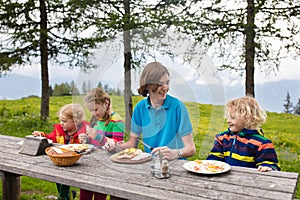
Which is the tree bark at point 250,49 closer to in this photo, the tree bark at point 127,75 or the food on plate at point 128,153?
the food on plate at point 128,153

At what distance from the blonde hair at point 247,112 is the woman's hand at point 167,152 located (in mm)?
637

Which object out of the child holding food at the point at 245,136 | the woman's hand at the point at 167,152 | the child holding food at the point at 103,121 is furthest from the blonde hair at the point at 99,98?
the child holding food at the point at 245,136

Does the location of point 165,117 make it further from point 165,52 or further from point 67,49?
point 67,49

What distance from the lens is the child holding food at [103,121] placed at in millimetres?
2053

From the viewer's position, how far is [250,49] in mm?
5957

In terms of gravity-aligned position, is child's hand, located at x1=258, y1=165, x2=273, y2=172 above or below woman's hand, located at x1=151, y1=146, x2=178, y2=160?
below

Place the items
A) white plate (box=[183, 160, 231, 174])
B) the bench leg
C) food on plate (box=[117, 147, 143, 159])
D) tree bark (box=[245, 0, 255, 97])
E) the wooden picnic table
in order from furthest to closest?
1. tree bark (box=[245, 0, 255, 97])
2. the bench leg
3. food on plate (box=[117, 147, 143, 159])
4. white plate (box=[183, 160, 231, 174])
5. the wooden picnic table

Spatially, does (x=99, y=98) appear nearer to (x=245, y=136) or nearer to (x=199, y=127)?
(x=199, y=127)

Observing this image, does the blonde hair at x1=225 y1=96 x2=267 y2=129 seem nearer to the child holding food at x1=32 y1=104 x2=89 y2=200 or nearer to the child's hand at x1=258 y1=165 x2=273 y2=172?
the child's hand at x1=258 y1=165 x2=273 y2=172

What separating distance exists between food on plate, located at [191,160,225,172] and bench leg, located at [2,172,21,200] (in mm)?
1829

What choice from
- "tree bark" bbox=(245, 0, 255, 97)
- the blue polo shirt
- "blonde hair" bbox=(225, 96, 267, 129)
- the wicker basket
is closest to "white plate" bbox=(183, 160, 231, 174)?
the blue polo shirt

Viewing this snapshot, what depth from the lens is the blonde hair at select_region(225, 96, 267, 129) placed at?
8.30 feet

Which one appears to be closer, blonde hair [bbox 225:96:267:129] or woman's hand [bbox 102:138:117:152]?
woman's hand [bbox 102:138:117:152]

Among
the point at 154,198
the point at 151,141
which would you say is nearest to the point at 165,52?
the point at 151,141
